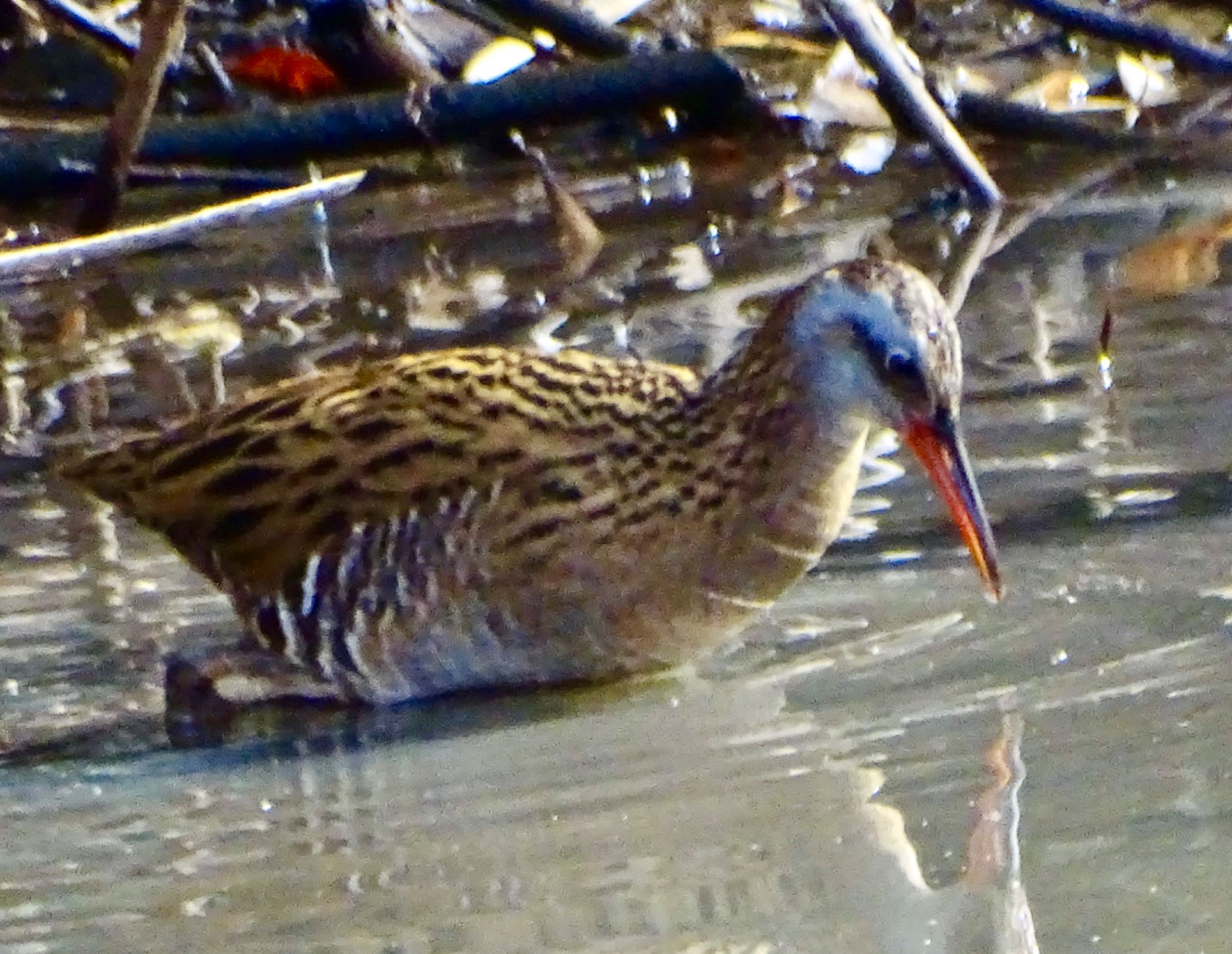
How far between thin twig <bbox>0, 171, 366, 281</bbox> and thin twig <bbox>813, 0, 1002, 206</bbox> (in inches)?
50.5

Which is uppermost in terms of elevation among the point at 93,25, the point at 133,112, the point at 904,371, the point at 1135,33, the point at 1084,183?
the point at 93,25

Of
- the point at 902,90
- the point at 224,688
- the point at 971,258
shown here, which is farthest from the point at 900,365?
the point at 902,90

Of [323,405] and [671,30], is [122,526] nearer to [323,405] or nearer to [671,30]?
[323,405]

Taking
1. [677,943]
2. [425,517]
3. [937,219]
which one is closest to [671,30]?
[937,219]

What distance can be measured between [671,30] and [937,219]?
2.05m

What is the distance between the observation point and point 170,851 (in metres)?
3.51

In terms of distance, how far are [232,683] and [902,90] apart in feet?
10.4

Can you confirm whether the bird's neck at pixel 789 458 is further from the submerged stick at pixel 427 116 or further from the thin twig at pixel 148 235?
the submerged stick at pixel 427 116

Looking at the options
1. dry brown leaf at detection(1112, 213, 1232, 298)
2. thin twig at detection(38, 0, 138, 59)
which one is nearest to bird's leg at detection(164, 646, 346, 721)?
dry brown leaf at detection(1112, 213, 1232, 298)

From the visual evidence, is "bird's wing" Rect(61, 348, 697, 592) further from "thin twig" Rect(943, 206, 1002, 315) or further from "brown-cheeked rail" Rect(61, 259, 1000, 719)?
"thin twig" Rect(943, 206, 1002, 315)

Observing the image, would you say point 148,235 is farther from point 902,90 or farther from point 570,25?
point 570,25

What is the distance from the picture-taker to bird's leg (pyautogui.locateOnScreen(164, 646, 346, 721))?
4.14 m

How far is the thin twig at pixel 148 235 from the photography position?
4898 millimetres

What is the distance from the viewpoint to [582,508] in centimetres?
412
